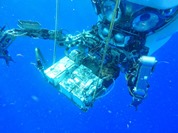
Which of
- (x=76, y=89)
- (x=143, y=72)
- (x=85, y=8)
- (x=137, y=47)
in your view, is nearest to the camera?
(x=143, y=72)

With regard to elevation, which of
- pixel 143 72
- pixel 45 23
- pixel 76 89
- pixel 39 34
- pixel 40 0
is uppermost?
pixel 40 0

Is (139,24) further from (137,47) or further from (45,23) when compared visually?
(45,23)

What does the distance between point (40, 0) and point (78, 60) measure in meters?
9.56

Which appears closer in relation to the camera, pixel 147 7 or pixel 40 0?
pixel 147 7

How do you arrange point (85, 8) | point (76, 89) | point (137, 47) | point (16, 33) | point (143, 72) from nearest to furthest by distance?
point (143, 72)
point (76, 89)
point (137, 47)
point (16, 33)
point (85, 8)

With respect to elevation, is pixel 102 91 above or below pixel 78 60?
below

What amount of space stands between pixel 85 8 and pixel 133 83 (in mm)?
9408

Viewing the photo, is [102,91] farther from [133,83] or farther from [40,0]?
[40,0]

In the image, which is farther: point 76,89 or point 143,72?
point 76,89

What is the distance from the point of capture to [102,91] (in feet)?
14.4

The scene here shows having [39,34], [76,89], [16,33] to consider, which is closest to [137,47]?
[76,89]

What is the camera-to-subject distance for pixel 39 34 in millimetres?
5117

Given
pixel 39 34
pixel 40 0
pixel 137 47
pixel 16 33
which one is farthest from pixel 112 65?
pixel 40 0

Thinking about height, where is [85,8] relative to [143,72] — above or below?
above
